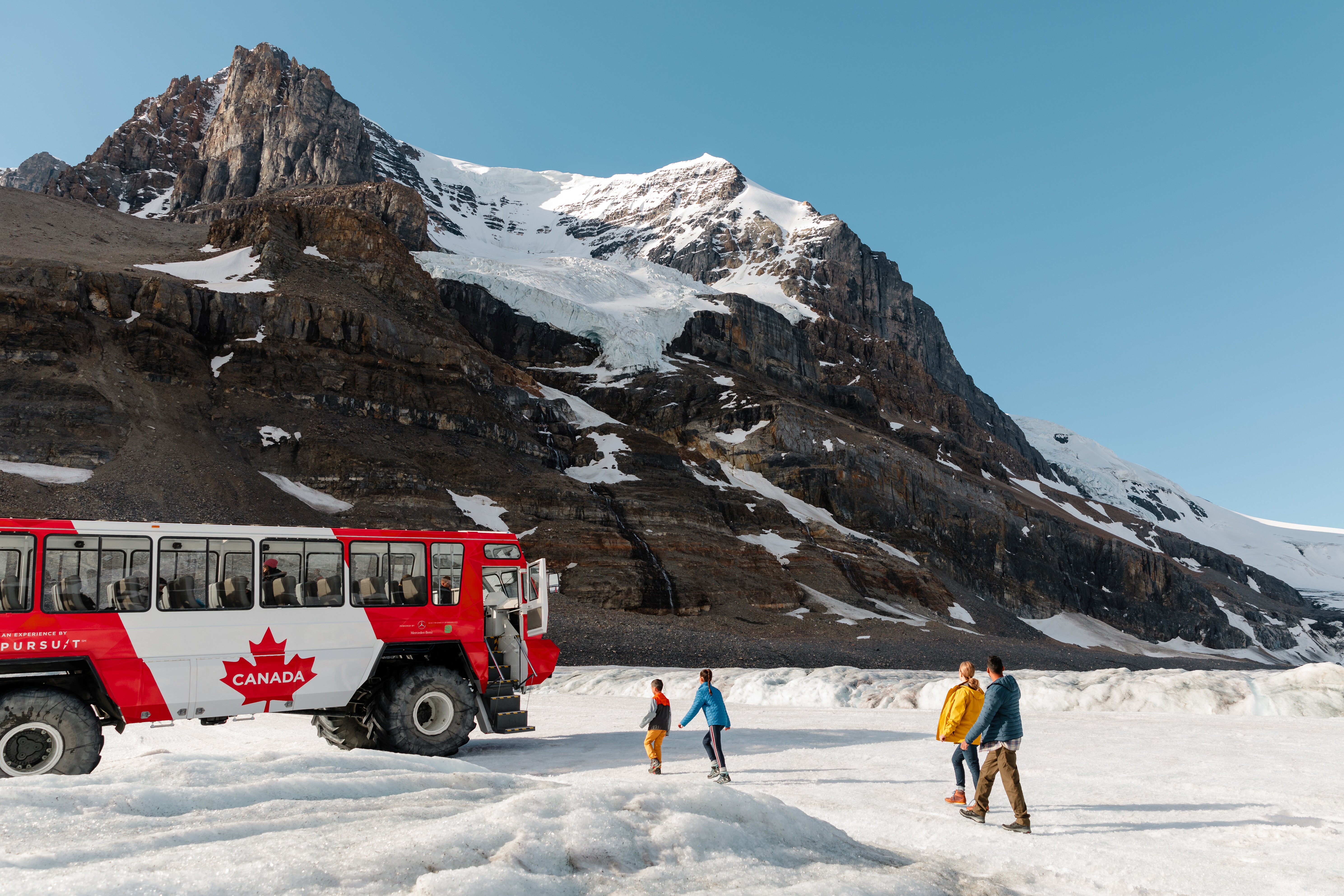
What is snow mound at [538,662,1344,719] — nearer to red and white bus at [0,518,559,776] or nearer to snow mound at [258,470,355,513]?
red and white bus at [0,518,559,776]

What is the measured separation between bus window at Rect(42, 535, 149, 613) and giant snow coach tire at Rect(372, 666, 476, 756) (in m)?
3.90

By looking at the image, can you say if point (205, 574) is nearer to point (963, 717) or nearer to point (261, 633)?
point (261, 633)

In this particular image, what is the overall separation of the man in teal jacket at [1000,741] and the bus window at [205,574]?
10.4 m

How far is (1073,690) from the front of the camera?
21.8m

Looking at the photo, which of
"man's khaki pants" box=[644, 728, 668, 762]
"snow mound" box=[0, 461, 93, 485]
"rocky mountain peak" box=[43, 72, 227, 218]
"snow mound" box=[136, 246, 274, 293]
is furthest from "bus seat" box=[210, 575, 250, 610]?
"rocky mountain peak" box=[43, 72, 227, 218]

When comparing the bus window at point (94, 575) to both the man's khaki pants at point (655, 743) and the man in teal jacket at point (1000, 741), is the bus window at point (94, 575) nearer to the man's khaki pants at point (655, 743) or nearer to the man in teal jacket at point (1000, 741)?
the man's khaki pants at point (655, 743)

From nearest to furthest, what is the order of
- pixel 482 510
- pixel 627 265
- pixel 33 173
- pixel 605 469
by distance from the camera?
pixel 482 510 < pixel 605 469 < pixel 627 265 < pixel 33 173

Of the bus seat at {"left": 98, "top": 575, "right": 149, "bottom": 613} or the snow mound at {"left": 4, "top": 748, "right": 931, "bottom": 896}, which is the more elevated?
the bus seat at {"left": 98, "top": 575, "right": 149, "bottom": 613}

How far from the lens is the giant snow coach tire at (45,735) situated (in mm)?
10750

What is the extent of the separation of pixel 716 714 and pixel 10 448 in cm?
5444

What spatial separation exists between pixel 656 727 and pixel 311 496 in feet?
163

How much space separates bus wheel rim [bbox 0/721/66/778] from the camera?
10.7m

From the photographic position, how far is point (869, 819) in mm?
9641

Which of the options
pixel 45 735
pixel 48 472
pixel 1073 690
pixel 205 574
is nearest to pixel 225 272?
pixel 48 472
